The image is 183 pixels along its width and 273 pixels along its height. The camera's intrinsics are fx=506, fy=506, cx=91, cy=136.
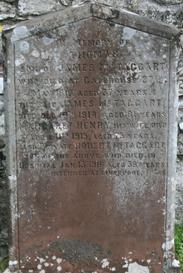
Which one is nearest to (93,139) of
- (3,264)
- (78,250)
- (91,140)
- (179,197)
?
(91,140)

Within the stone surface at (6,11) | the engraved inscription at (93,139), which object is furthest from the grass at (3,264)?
the stone surface at (6,11)

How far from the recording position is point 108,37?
9.77ft

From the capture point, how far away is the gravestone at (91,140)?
2.97m

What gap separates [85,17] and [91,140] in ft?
2.41

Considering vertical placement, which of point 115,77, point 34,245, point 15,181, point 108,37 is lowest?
point 34,245

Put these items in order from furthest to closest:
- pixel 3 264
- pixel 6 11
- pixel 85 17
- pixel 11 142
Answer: pixel 6 11
pixel 3 264
pixel 11 142
pixel 85 17

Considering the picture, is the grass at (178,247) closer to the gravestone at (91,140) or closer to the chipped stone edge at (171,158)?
the gravestone at (91,140)

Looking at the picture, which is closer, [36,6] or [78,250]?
[78,250]

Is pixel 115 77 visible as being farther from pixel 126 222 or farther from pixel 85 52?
pixel 126 222

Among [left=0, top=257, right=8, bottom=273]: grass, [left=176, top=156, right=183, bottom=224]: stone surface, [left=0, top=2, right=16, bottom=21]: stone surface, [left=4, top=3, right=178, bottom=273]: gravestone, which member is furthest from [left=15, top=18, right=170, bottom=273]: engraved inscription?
[left=0, top=2, right=16, bottom=21]: stone surface

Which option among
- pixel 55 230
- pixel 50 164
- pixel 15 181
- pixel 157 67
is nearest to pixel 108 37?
pixel 157 67

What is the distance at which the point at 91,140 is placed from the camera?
3092 millimetres

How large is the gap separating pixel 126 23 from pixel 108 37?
0.13 m

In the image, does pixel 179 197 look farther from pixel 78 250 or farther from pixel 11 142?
pixel 11 142
